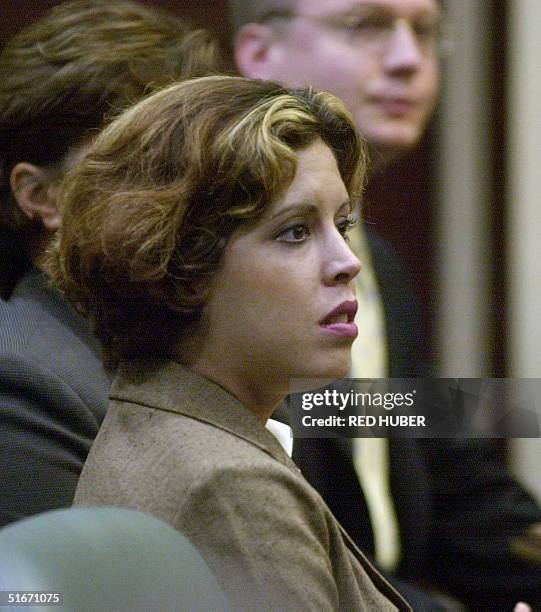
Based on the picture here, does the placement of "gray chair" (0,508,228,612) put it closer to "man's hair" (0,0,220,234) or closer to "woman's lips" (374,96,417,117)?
"man's hair" (0,0,220,234)

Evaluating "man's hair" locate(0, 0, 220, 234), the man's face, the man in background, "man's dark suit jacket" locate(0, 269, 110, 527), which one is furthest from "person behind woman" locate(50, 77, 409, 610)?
the man's face

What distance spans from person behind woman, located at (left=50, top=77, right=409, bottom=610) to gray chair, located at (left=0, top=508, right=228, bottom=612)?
0.89 ft

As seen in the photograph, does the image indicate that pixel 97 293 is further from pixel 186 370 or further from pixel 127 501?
pixel 127 501

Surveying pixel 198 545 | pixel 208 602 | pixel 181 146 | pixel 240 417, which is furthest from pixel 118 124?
pixel 208 602

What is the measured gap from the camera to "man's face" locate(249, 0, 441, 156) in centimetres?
225

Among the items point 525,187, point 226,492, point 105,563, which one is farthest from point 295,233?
point 525,187

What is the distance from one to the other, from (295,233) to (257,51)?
1.00m

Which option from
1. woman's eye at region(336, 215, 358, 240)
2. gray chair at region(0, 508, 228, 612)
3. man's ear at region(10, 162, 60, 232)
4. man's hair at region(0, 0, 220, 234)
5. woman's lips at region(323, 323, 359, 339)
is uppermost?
man's hair at region(0, 0, 220, 234)

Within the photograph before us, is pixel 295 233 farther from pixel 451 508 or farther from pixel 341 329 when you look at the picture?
pixel 451 508

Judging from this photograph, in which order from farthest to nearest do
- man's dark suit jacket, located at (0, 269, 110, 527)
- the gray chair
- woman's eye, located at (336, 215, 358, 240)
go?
1. man's dark suit jacket, located at (0, 269, 110, 527)
2. woman's eye, located at (336, 215, 358, 240)
3. the gray chair

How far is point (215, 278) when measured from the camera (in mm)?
1372

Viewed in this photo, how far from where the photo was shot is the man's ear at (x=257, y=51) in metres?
2.29

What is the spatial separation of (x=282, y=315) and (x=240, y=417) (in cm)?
11

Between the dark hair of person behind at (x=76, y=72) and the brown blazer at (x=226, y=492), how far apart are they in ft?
1.82
